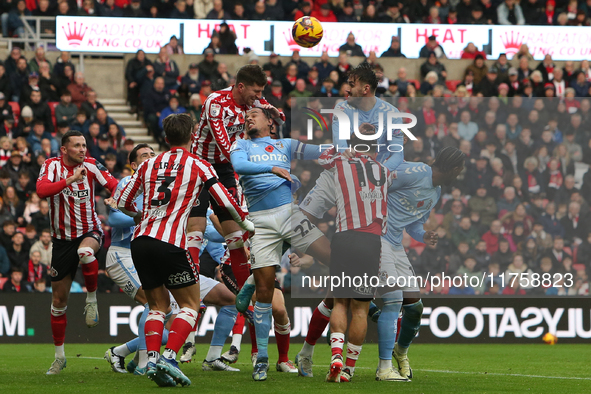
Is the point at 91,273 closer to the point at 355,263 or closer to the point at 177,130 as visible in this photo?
the point at 177,130

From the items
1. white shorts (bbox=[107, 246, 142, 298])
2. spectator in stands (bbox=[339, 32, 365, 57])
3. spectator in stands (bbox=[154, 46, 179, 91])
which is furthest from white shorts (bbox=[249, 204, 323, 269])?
spectator in stands (bbox=[339, 32, 365, 57])

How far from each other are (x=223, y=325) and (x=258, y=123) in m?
2.49

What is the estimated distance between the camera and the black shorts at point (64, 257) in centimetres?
888

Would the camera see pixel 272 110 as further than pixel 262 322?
Answer: Yes

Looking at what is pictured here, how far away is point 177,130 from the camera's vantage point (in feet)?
24.4

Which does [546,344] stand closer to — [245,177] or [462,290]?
[462,290]

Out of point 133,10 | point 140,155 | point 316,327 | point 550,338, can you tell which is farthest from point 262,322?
point 133,10

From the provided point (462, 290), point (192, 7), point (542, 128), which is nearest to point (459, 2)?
point (192, 7)

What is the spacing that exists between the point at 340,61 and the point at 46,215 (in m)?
7.56

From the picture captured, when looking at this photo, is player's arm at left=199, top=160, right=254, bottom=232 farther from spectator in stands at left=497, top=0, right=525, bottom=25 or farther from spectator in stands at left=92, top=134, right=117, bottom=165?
spectator in stands at left=497, top=0, right=525, bottom=25

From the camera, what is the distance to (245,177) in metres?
8.16

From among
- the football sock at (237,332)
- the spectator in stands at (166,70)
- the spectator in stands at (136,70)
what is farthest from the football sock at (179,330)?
the spectator in stands at (136,70)

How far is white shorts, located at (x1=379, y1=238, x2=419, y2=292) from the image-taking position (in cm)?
796

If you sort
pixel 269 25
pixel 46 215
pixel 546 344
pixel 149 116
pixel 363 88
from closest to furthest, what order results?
pixel 363 88 → pixel 546 344 → pixel 46 215 → pixel 149 116 → pixel 269 25
